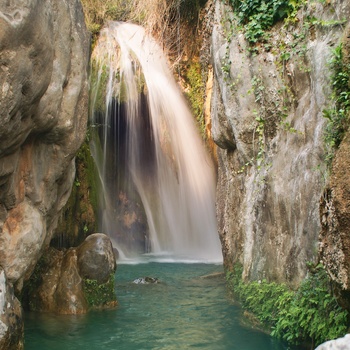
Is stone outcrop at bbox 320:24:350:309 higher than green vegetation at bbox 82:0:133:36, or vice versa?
green vegetation at bbox 82:0:133:36

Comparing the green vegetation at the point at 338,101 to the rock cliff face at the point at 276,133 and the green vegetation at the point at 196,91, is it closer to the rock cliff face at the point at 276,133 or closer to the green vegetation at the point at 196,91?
the rock cliff face at the point at 276,133

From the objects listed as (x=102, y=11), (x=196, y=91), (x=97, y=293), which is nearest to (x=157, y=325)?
(x=97, y=293)

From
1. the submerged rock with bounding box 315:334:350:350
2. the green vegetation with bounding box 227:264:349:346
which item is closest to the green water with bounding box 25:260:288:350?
the green vegetation with bounding box 227:264:349:346

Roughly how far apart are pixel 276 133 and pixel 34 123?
3.38m

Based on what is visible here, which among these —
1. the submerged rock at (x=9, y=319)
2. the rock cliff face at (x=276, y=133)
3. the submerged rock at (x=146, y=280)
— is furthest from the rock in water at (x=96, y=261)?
the submerged rock at (x=9, y=319)

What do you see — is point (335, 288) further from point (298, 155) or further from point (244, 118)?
point (244, 118)

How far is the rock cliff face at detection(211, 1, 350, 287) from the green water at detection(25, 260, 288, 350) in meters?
0.82

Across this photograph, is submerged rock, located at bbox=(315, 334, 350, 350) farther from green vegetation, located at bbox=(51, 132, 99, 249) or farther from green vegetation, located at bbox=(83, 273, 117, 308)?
green vegetation, located at bbox=(51, 132, 99, 249)

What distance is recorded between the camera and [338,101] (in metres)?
5.29

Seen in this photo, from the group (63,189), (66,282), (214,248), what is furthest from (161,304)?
(214,248)

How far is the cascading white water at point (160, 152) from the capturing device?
1477 centimetres

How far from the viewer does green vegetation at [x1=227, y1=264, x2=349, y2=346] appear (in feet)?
16.9

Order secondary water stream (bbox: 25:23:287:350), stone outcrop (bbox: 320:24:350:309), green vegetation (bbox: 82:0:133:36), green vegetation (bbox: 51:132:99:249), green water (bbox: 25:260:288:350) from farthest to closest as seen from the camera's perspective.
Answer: green vegetation (bbox: 82:0:133:36)
secondary water stream (bbox: 25:23:287:350)
green vegetation (bbox: 51:132:99:249)
green water (bbox: 25:260:288:350)
stone outcrop (bbox: 320:24:350:309)

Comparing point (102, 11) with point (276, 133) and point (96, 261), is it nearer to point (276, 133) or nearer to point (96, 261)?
point (96, 261)
